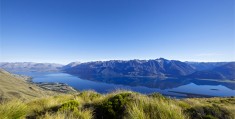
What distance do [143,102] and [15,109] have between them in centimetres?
397

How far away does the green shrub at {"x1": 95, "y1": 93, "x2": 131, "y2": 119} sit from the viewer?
6763 mm

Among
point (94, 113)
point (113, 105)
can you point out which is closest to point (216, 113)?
point (113, 105)

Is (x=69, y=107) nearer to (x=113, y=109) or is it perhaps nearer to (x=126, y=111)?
(x=113, y=109)

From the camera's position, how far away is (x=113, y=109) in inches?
278

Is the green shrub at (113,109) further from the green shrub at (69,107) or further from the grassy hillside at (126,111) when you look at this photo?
the green shrub at (69,107)

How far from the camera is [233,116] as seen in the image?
18.2ft

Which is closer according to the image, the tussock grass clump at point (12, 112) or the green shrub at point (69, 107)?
the tussock grass clump at point (12, 112)

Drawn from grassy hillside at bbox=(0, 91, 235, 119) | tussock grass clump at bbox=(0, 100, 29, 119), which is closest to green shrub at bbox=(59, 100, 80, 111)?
grassy hillside at bbox=(0, 91, 235, 119)

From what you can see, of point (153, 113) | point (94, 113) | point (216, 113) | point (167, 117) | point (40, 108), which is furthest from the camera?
point (40, 108)

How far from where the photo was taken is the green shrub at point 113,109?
6763 mm

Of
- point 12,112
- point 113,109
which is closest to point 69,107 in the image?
point 113,109

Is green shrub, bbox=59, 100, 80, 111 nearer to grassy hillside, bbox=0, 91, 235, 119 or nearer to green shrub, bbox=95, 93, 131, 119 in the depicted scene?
grassy hillside, bbox=0, 91, 235, 119

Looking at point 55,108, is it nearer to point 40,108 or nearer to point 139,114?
point 40,108

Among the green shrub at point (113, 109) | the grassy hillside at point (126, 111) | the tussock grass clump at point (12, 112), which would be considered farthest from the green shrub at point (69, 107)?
the tussock grass clump at point (12, 112)
